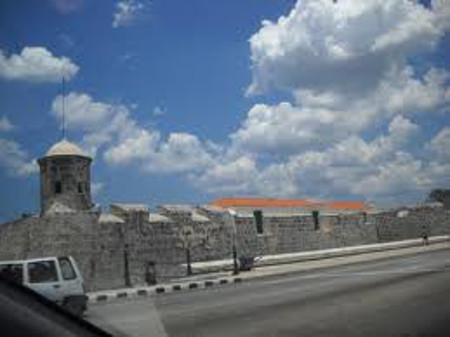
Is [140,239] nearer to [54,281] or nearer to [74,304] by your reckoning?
[54,281]

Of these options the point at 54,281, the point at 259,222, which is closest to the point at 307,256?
the point at 259,222

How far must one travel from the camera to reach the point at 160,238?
24250mm

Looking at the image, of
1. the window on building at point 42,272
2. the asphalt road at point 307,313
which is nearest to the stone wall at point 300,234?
the asphalt road at point 307,313

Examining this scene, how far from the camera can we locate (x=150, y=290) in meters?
18.5

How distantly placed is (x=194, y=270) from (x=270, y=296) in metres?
11.5

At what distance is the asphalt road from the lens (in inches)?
319

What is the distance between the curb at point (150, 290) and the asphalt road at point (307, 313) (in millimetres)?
3430

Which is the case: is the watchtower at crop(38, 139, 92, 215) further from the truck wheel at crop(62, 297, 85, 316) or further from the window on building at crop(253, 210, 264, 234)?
the truck wheel at crop(62, 297, 85, 316)

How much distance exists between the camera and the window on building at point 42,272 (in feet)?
35.1

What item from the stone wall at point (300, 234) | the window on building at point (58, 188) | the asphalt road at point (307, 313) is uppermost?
the window on building at point (58, 188)

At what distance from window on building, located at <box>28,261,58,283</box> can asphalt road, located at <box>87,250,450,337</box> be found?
1.10 meters

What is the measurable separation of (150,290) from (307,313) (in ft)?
31.2

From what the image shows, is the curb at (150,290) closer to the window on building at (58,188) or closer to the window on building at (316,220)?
the window on building at (58,188)

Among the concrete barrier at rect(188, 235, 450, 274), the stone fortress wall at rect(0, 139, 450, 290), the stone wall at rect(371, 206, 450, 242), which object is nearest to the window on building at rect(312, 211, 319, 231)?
the stone fortress wall at rect(0, 139, 450, 290)
